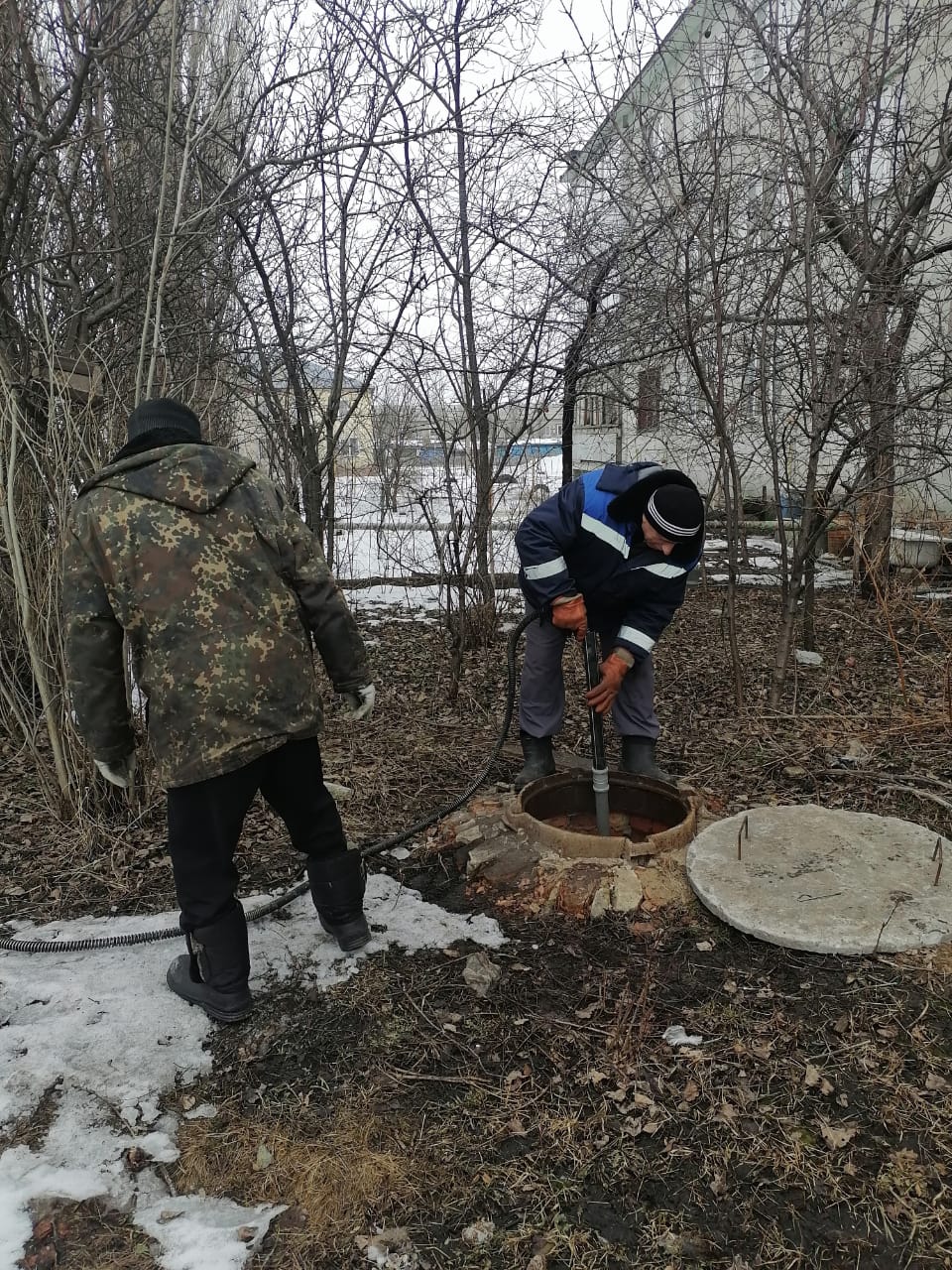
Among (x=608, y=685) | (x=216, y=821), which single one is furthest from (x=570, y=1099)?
(x=608, y=685)

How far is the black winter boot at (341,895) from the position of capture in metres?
2.67

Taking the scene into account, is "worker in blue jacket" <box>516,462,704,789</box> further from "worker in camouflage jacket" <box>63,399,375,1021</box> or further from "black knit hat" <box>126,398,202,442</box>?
"black knit hat" <box>126,398,202,442</box>

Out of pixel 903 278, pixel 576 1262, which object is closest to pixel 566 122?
pixel 903 278

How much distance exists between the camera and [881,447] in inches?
189

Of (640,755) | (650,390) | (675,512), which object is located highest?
(650,390)

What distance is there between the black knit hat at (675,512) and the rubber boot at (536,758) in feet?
3.87

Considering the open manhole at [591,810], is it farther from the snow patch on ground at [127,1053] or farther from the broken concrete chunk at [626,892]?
the snow patch on ground at [127,1053]

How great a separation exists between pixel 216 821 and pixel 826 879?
2.03 metres

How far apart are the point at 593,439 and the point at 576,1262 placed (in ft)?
40.1

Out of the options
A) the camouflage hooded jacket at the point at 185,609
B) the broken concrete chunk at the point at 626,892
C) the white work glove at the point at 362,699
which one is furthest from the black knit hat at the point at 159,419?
the broken concrete chunk at the point at 626,892

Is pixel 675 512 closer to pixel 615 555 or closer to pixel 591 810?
pixel 615 555

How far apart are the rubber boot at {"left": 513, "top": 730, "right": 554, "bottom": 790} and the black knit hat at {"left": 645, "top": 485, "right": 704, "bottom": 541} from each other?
3.87 feet

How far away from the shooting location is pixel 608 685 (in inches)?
135

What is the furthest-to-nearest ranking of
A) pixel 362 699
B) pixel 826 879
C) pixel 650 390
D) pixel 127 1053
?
pixel 650 390 < pixel 826 879 < pixel 362 699 < pixel 127 1053
